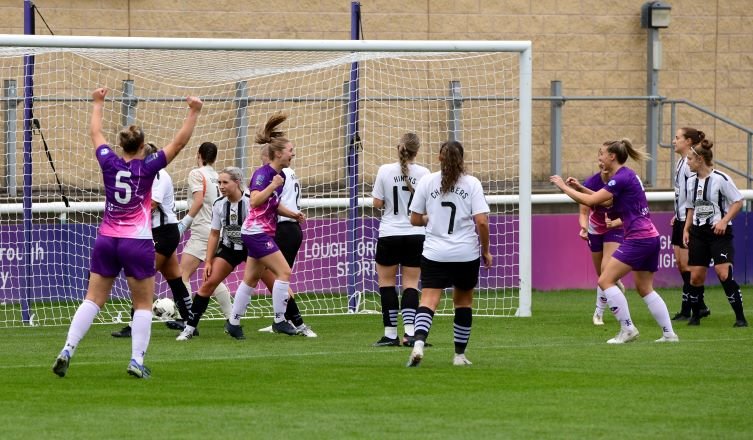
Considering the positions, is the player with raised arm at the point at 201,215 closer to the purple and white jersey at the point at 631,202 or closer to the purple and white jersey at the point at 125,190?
the purple and white jersey at the point at 125,190

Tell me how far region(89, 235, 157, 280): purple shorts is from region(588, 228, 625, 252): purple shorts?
628 cm

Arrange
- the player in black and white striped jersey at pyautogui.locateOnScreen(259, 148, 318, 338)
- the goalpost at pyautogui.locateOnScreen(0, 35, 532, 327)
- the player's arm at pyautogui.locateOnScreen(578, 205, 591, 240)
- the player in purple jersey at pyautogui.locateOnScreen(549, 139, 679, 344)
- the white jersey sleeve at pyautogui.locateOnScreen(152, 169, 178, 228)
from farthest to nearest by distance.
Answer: the goalpost at pyautogui.locateOnScreen(0, 35, 532, 327) → the player's arm at pyautogui.locateOnScreen(578, 205, 591, 240) → the white jersey sleeve at pyautogui.locateOnScreen(152, 169, 178, 228) → the player in black and white striped jersey at pyautogui.locateOnScreen(259, 148, 318, 338) → the player in purple jersey at pyautogui.locateOnScreen(549, 139, 679, 344)

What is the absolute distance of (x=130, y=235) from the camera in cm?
1097

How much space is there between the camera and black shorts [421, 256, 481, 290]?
11.6 metres

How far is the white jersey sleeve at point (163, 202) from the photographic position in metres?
14.5

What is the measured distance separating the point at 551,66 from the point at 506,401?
15499mm

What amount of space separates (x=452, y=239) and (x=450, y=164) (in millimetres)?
601

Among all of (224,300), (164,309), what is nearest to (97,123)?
(164,309)

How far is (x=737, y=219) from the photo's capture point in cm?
2205

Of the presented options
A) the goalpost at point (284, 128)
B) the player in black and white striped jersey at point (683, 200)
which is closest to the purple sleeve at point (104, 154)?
the goalpost at point (284, 128)

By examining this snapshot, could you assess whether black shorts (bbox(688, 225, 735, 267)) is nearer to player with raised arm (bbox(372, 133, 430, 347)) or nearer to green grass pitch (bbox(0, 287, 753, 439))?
green grass pitch (bbox(0, 287, 753, 439))

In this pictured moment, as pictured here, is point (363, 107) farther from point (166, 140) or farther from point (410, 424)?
point (410, 424)

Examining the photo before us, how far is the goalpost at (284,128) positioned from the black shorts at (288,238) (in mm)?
2489

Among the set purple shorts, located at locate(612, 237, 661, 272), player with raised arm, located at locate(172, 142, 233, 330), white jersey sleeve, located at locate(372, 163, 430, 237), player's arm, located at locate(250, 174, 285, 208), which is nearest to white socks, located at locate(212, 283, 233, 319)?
player with raised arm, located at locate(172, 142, 233, 330)
